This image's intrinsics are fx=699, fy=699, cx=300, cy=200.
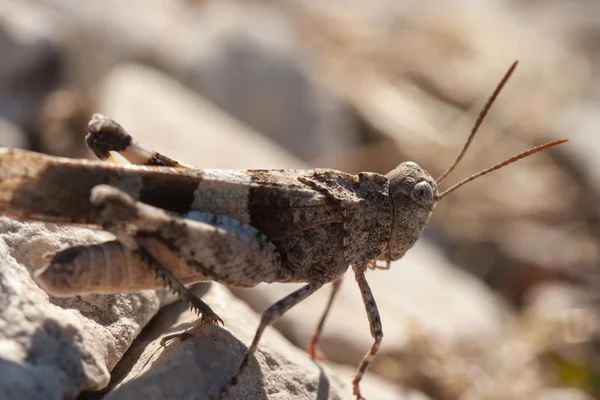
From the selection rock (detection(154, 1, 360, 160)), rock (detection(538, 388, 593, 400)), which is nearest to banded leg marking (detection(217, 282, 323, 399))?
rock (detection(538, 388, 593, 400))

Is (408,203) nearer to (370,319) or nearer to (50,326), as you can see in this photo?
(370,319)

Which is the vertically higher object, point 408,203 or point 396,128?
point 396,128

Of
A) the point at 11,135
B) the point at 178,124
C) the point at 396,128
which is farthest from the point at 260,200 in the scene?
the point at 396,128

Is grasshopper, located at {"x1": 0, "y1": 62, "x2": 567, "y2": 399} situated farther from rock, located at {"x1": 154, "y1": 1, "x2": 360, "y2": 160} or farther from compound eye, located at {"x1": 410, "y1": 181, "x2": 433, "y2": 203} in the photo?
rock, located at {"x1": 154, "y1": 1, "x2": 360, "y2": 160}

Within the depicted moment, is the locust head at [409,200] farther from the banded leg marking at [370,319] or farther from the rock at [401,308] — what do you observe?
the rock at [401,308]

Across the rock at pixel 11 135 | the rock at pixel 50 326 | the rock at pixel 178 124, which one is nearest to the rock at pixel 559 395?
the rock at pixel 50 326

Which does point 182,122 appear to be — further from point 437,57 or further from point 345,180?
point 437,57
